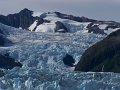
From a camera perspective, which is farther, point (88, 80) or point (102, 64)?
point (102, 64)

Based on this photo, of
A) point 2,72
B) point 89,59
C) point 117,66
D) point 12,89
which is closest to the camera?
point 12,89

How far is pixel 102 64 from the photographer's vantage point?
188 metres

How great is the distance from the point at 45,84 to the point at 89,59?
6492cm

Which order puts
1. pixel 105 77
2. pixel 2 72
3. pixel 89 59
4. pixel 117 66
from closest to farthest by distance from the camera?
pixel 105 77 < pixel 2 72 < pixel 117 66 < pixel 89 59

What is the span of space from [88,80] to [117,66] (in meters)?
45.1

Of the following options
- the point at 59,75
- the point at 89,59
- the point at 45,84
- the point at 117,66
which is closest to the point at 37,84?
the point at 45,84

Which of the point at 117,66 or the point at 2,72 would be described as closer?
the point at 2,72

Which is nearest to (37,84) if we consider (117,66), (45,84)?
(45,84)

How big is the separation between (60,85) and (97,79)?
932 centimetres

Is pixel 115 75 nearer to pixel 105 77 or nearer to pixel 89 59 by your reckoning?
pixel 105 77

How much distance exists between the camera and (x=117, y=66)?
598ft

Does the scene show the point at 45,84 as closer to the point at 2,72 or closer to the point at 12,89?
the point at 12,89

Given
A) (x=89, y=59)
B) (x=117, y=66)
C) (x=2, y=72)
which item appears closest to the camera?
(x=2, y=72)

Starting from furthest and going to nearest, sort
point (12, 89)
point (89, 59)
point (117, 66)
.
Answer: point (89, 59), point (117, 66), point (12, 89)
